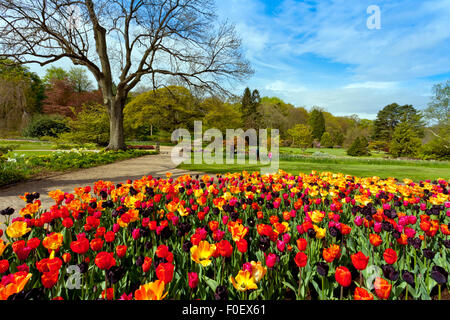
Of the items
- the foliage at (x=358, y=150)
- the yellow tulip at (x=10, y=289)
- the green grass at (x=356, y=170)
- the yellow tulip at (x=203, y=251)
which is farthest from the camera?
the foliage at (x=358, y=150)

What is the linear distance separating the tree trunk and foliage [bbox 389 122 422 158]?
104 ft

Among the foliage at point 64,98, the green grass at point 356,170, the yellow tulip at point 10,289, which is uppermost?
the foliage at point 64,98

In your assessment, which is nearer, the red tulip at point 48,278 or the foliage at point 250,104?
the red tulip at point 48,278

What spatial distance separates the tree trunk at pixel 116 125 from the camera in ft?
45.9

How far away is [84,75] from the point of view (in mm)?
43969

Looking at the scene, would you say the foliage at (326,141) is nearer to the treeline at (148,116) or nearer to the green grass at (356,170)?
the treeline at (148,116)

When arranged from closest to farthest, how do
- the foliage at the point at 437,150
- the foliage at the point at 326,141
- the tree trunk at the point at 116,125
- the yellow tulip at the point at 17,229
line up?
the yellow tulip at the point at 17,229, the tree trunk at the point at 116,125, the foliage at the point at 437,150, the foliage at the point at 326,141

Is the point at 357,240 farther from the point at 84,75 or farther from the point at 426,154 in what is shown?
the point at 84,75

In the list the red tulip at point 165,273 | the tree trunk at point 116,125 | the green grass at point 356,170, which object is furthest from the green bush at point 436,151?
the red tulip at point 165,273

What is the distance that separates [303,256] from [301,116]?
182 feet

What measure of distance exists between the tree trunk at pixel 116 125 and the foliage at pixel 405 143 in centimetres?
3159

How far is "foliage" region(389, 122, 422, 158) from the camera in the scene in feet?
91.4

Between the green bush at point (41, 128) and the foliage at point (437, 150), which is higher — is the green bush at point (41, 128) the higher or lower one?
the higher one

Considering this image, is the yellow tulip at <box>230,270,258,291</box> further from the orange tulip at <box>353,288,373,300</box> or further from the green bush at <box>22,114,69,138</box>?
the green bush at <box>22,114,69,138</box>
